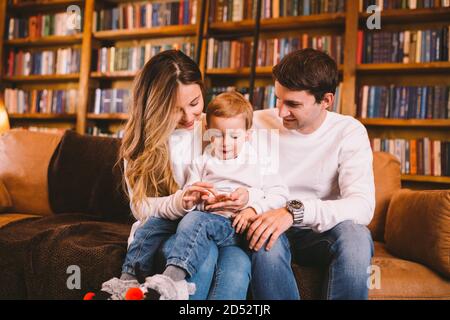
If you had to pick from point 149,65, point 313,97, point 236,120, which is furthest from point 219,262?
point 149,65

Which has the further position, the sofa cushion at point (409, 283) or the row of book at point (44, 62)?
the row of book at point (44, 62)

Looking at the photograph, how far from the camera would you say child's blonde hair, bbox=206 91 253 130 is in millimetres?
1502

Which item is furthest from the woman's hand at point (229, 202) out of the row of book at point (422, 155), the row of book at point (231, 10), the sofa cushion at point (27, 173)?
the row of book at point (231, 10)

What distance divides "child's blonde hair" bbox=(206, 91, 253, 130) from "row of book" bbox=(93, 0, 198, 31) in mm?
2036

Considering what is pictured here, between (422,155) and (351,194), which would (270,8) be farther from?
(351,194)

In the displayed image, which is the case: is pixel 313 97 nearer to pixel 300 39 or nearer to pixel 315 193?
pixel 315 193

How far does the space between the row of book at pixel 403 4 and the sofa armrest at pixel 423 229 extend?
1.57m

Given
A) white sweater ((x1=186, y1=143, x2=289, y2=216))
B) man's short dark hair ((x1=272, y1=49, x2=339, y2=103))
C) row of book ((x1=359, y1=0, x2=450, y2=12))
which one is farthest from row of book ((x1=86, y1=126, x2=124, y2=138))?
man's short dark hair ((x1=272, y1=49, x2=339, y2=103))

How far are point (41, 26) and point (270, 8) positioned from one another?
2066mm

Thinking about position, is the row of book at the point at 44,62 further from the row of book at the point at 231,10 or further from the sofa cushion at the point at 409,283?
the sofa cushion at the point at 409,283

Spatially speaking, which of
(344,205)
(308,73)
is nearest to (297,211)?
(344,205)

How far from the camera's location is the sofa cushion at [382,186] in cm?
190

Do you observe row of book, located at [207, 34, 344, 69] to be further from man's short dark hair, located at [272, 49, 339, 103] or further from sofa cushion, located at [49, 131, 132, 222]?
man's short dark hair, located at [272, 49, 339, 103]

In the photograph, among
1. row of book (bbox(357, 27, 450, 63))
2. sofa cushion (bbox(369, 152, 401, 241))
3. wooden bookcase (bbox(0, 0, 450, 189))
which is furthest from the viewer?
wooden bookcase (bbox(0, 0, 450, 189))
